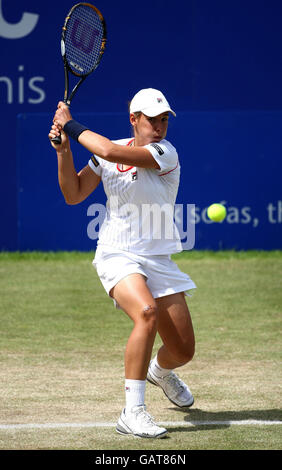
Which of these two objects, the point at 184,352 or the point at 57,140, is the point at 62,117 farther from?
the point at 184,352

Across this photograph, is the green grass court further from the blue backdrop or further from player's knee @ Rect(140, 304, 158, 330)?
the blue backdrop

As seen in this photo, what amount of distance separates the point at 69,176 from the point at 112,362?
6.35ft

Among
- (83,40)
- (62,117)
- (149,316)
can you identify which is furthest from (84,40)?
(149,316)

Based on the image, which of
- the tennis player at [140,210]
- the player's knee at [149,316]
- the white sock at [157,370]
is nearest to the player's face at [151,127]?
the tennis player at [140,210]

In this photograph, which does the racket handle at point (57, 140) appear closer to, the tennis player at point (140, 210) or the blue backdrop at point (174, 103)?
the tennis player at point (140, 210)

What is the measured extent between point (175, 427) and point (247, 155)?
7.08m

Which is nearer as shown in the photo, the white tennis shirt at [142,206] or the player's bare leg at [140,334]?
the player's bare leg at [140,334]

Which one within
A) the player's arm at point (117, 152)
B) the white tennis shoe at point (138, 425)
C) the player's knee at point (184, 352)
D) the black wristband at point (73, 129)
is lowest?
the white tennis shoe at point (138, 425)

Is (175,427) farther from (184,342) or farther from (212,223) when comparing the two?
(212,223)

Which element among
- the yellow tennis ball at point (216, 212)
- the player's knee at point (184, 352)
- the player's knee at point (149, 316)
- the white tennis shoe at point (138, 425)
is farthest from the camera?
the yellow tennis ball at point (216, 212)

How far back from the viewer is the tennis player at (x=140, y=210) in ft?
15.8

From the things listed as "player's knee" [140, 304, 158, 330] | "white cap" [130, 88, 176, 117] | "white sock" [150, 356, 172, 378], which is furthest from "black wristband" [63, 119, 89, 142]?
"white sock" [150, 356, 172, 378]

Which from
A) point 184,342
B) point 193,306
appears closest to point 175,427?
point 184,342

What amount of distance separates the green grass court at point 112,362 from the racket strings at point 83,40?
2116mm
